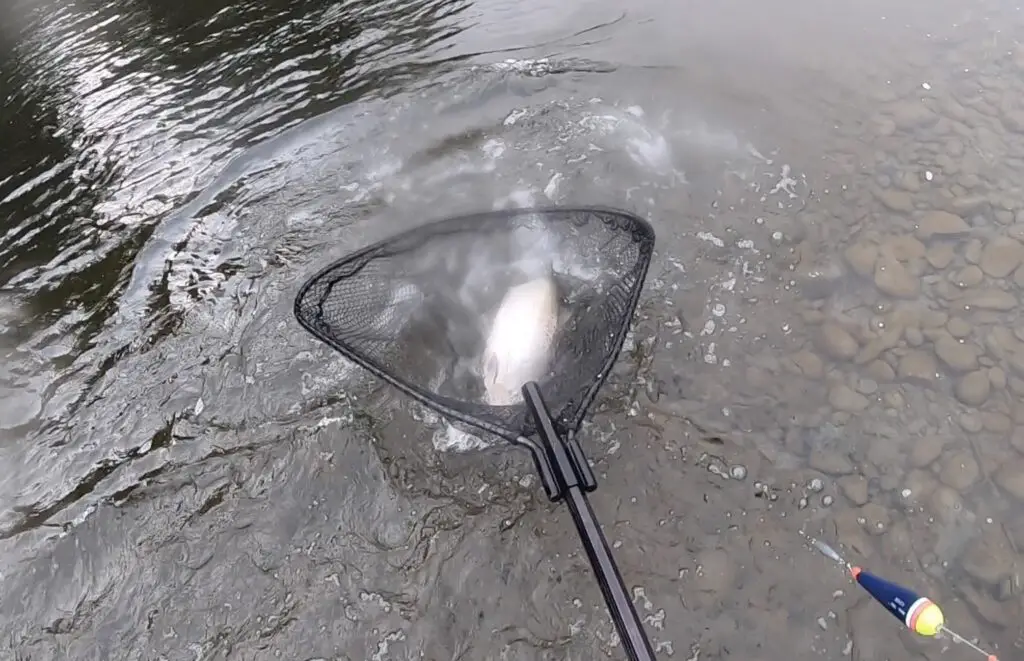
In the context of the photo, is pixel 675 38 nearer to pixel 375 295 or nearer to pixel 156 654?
pixel 375 295

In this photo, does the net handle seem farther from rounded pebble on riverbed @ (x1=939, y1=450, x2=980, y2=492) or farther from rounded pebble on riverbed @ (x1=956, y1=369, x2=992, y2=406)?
rounded pebble on riverbed @ (x1=956, y1=369, x2=992, y2=406)

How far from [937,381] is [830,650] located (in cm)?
188

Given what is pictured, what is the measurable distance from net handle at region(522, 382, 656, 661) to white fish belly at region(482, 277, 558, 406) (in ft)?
1.97

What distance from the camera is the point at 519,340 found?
3.91 m

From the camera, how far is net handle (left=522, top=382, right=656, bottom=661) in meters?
2.03

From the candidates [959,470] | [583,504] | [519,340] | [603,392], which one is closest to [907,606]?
[583,504]

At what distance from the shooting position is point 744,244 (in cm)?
473

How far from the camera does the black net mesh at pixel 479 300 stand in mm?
3352

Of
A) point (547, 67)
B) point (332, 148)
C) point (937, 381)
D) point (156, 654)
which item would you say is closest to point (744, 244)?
point (937, 381)

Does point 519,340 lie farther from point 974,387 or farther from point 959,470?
point 974,387

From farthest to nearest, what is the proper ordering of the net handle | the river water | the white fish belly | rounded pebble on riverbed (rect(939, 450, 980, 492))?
the white fish belly → rounded pebble on riverbed (rect(939, 450, 980, 492)) → the river water → the net handle

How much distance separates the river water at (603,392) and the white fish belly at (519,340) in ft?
1.56

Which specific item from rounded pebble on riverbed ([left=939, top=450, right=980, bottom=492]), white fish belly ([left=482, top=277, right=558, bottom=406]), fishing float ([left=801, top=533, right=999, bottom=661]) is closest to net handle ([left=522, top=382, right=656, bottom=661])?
white fish belly ([left=482, top=277, right=558, bottom=406])

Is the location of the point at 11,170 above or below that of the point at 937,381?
above
